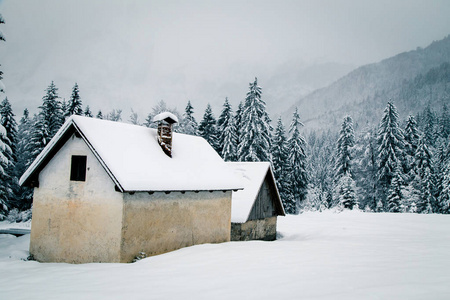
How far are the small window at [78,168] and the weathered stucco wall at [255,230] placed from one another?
899 centimetres

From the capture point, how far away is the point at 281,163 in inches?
1734

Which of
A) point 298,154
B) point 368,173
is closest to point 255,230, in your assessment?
point 298,154

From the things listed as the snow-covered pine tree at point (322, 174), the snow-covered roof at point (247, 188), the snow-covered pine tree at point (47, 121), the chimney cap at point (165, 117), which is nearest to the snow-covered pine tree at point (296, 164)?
the snow-covered pine tree at point (322, 174)

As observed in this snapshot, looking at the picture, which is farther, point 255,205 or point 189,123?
point 189,123

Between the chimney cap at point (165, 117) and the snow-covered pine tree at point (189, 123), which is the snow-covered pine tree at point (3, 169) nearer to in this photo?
the chimney cap at point (165, 117)

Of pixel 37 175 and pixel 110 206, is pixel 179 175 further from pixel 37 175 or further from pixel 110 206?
pixel 37 175

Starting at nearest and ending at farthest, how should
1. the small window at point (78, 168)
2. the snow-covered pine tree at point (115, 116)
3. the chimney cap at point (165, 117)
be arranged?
the small window at point (78, 168)
the chimney cap at point (165, 117)
the snow-covered pine tree at point (115, 116)

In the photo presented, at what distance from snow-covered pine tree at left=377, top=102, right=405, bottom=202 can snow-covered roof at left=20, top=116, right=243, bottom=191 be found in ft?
113

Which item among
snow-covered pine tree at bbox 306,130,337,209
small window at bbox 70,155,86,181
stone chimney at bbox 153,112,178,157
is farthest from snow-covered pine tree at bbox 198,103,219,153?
small window at bbox 70,155,86,181

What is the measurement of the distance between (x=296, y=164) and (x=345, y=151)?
8063mm

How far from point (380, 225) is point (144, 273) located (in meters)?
20.6

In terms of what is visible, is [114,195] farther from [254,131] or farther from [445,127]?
[445,127]

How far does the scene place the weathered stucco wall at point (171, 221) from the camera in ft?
38.5

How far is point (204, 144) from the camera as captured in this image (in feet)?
61.2
